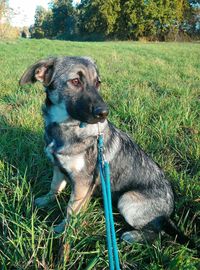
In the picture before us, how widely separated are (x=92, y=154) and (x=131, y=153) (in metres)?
0.41

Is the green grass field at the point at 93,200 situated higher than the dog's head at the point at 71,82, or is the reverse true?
the dog's head at the point at 71,82

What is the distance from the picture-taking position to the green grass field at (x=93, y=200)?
2.16 m

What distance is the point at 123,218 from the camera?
2912mm

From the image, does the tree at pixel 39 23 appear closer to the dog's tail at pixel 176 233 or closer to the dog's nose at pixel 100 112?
the dog's nose at pixel 100 112

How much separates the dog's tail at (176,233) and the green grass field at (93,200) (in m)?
0.06

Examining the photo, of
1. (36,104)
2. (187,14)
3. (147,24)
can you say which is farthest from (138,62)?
(187,14)

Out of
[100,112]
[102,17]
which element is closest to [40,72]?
[100,112]

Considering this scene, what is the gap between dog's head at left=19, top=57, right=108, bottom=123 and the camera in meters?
2.68

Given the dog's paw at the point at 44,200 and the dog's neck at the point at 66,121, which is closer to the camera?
the dog's neck at the point at 66,121

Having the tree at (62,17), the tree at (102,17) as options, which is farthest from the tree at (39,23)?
the tree at (102,17)

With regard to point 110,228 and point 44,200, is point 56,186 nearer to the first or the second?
point 44,200

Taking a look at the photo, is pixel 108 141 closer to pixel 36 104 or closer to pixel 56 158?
pixel 56 158

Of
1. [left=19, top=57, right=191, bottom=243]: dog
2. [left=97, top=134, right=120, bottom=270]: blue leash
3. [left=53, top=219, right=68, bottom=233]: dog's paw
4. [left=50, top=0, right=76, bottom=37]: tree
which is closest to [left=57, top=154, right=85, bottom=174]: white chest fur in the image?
[left=19, top=57, right=191, bottom=243]: dog

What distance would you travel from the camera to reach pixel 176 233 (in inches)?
102
